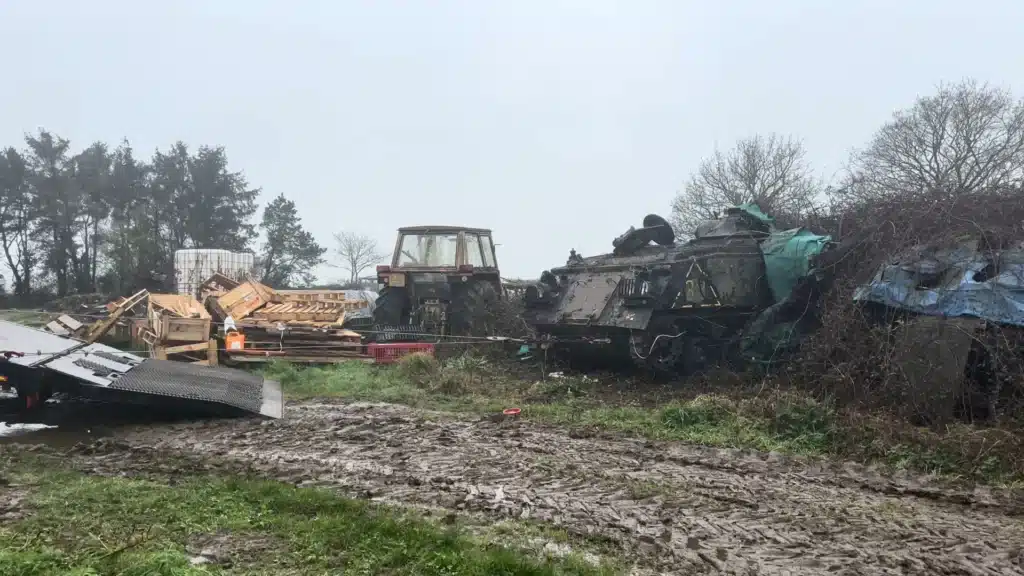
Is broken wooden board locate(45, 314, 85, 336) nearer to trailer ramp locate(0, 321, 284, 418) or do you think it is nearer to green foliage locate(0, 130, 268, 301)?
trailer ramp locate(0, 321, 284, 418)

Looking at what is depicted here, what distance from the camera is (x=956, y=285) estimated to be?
22.2ft

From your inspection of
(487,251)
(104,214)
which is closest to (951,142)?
(487,251)

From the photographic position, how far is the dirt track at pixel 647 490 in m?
3.59

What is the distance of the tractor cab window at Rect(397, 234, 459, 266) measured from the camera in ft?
42.4

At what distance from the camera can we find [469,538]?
3.62m

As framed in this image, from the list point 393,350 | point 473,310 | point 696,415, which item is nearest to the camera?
point 696,415

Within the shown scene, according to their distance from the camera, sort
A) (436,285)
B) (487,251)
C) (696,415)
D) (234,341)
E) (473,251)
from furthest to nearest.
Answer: (487,251), (473,251), (436,285), (234,341), (696,415)

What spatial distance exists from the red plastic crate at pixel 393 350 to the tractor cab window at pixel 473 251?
6.50 ft

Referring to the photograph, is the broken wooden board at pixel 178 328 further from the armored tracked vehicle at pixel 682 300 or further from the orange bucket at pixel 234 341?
the armored tracked vehicle at pixel 682 300

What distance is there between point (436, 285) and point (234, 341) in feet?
11.2

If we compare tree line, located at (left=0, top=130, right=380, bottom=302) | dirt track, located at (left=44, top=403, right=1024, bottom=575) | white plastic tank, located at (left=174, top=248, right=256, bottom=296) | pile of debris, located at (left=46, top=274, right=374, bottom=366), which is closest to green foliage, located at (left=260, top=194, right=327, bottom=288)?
tree line, located at (left=0, top=130, right=380, bottom=302)

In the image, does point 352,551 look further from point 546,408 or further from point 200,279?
point 200,279

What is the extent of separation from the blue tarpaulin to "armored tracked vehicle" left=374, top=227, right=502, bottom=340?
629 centimetres

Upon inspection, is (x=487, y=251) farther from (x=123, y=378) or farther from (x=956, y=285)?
(x=956, y=285)
